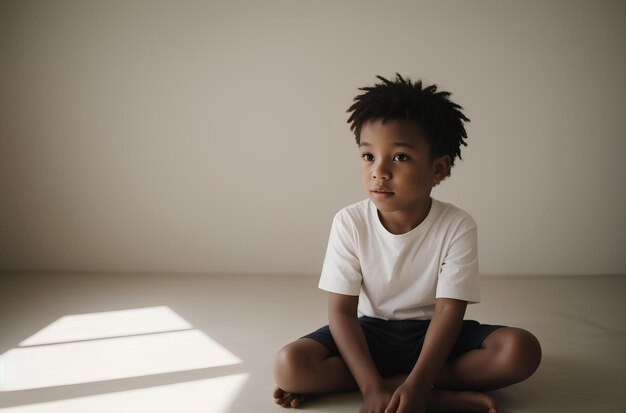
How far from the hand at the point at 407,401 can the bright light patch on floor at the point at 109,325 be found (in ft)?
2.92

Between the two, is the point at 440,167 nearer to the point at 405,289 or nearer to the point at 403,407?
the point at 405,289

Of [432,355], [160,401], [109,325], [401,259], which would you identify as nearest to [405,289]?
[401,259]

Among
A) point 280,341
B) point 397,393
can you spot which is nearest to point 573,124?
point 280,341

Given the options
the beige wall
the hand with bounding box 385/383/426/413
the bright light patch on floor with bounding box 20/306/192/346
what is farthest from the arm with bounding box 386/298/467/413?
the beige wall

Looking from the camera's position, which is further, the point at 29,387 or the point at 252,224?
the point at 252,224

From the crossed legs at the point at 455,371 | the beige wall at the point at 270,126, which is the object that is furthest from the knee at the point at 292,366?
the beige wall at the point at 270,126

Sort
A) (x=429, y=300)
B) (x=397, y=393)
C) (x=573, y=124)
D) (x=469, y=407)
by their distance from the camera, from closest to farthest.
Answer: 1. (x=397, y=393)
2. (x=469, y=407)
3. (x=429, y=300)
4. (x=573, y=124)

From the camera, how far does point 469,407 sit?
118cm

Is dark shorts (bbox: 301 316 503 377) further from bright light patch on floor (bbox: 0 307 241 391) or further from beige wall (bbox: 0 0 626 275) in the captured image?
beige wall (bbox: 0 0 626 275)

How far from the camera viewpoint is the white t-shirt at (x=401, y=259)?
1273mm

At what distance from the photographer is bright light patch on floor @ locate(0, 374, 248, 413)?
1.20 metres

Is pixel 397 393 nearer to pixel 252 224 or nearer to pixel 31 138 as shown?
pixel 252 224

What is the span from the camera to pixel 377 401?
1097 millimetres

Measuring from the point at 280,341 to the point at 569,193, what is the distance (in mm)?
1537
